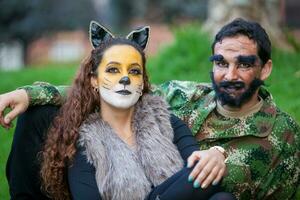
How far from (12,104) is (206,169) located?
1.30 metres

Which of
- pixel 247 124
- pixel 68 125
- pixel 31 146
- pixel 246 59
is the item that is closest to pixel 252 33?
pixel 246 59

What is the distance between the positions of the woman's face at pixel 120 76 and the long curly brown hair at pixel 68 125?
49 mm

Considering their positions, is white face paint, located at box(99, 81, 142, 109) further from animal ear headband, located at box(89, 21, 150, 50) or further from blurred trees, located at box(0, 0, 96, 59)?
blurred trees, located at box(0, 0, 96, 59)

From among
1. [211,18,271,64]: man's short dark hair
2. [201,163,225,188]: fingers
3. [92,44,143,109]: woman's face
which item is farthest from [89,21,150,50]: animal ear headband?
[201,163,225,188]: fingers

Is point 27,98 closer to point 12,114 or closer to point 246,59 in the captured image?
point 12,114

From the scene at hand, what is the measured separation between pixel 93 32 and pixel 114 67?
0.94ft

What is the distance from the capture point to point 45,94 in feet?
14.4

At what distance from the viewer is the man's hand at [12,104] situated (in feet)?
13.3

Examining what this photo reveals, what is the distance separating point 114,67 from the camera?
415 cm

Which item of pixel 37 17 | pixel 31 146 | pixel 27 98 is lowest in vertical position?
pixel 37 17

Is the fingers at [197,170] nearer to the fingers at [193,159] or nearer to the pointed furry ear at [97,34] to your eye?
the fingers at [193,159]

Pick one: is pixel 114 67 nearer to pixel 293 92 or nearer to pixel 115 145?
pixel 115 145

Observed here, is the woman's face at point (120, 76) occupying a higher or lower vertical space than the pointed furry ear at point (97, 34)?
lower

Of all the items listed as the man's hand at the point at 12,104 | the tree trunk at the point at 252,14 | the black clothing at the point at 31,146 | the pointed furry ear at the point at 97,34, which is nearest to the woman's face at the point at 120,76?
the pointed furry ear at the point at 97,34
